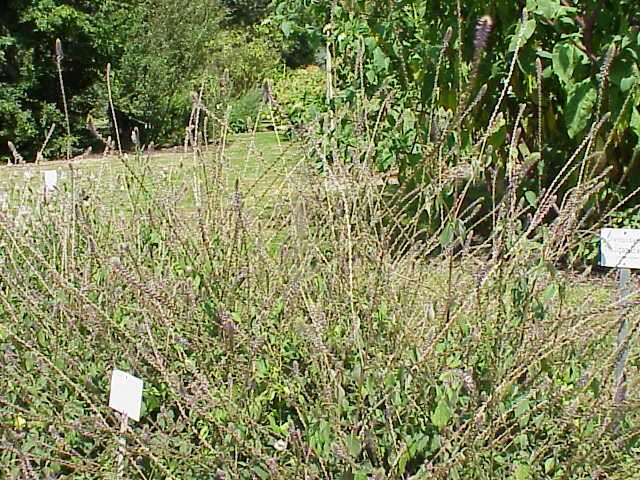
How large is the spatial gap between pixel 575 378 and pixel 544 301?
0.20m

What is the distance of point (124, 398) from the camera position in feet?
5.90

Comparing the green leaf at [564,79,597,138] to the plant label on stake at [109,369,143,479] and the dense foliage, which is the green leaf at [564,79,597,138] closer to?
the dense foliage

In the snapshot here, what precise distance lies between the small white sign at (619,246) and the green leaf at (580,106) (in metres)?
1.57

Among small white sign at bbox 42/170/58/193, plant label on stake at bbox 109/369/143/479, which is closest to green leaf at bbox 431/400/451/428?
plant label on stake at bbox 109/369/143/479

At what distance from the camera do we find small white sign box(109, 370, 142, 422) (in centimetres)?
177

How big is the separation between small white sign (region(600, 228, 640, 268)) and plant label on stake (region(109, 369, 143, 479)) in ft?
3.82

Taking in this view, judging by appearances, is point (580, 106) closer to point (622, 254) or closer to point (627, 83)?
point (627, 83)

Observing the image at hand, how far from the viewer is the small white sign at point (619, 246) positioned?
201 centimetres

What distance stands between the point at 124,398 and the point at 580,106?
8.25 feet

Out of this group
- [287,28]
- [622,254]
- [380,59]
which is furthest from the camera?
[287,28]

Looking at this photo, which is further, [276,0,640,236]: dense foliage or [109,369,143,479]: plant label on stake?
[276,0,640,236]: dense foliage

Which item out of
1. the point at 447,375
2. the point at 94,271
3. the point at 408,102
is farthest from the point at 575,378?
the point at 408,102

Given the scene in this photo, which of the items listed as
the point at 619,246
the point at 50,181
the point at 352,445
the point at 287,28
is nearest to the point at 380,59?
the point at 287,28

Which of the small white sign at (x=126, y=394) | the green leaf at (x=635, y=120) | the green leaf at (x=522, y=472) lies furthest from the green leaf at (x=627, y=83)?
the small white sign at (x=126, y=394)
